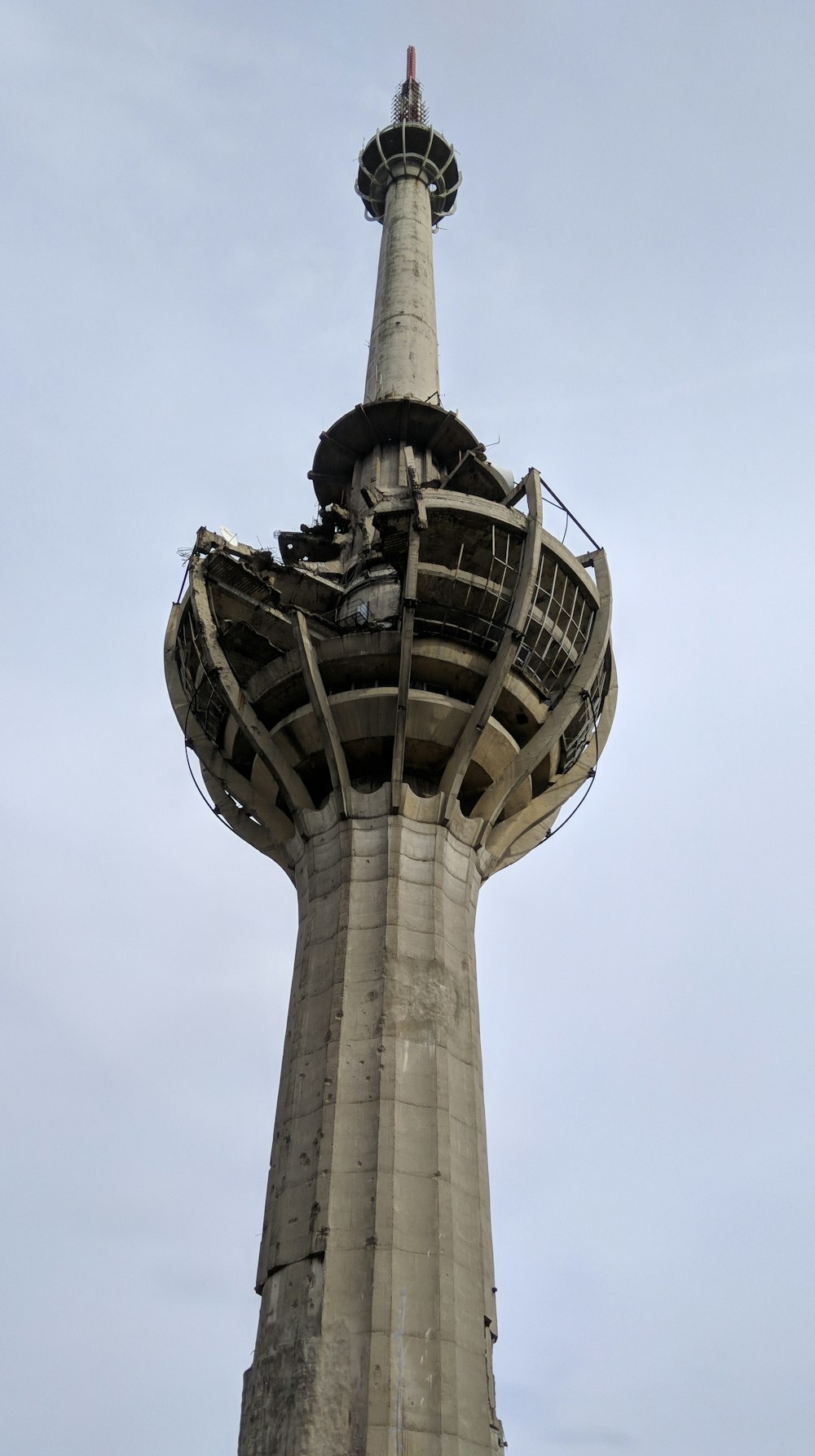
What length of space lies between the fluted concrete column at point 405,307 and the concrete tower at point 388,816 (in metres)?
0.62

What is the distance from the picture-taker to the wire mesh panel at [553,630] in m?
31.8

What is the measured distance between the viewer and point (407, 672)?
29.7 meters

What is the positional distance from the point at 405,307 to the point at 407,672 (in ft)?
65.6

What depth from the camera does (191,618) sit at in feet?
107

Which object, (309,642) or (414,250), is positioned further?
(414,250)

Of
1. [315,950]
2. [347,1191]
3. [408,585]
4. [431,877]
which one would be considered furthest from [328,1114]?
[408,585]

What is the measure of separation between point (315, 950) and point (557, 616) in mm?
10811

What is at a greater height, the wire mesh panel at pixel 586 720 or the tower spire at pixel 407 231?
the tower spire at pixel 407 231

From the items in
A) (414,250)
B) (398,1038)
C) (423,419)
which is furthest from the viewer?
(414,250)

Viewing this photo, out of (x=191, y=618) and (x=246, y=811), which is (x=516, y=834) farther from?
(x=191, y=618)

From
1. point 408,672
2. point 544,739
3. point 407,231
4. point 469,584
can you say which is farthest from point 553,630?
point 407,231

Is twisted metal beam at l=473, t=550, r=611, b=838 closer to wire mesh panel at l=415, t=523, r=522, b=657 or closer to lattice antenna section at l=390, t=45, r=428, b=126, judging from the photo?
wire mesh panel at l=415, t=523, r=522, b=657

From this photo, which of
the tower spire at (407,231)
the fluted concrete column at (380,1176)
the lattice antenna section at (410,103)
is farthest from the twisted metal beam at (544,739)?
the lattice antenna section at (410,103)

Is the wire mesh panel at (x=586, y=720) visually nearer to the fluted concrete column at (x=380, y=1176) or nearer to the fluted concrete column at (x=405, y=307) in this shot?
the fluted concrete column at (x=380, y=1176)
